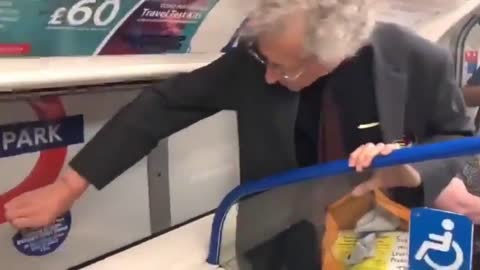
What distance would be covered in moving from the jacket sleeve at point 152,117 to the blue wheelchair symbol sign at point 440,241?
1.21 feet

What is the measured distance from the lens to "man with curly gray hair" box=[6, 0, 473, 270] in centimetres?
109

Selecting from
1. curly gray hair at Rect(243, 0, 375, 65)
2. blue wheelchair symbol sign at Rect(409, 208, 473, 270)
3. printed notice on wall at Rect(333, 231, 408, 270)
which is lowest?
printed notice on wall at Rect(333, 231, 408, 270)

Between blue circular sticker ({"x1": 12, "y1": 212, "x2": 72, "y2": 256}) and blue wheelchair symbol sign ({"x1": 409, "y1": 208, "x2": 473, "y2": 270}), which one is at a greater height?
blue wheelchair symbol sign ({"x1": 409, "y1": 208, "x2": 473, "y2": 270})

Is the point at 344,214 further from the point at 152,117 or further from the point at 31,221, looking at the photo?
the point at 31,221

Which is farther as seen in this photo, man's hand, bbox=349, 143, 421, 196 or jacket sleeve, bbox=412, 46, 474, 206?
jacket sleeve, bbox=412, 46, 474, 206

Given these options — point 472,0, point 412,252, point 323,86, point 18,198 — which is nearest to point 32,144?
point 18,198

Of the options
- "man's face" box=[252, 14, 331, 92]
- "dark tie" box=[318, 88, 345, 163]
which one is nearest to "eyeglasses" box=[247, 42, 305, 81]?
"man's face" box=[252, 14, 331, 92]

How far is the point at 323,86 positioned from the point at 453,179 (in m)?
0.25

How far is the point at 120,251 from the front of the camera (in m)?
1.36

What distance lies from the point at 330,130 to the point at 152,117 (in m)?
0.27

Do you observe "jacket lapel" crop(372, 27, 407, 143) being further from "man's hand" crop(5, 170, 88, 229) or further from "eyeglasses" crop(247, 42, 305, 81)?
"man's hand" crop(5, 170, 88, 229)

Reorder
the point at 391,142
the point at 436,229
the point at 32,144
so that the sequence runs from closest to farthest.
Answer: the point at 436,229, the point at 391,142, the point at 32,144

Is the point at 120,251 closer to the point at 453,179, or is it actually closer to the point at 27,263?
the point at 27,263

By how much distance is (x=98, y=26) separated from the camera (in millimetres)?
1148
